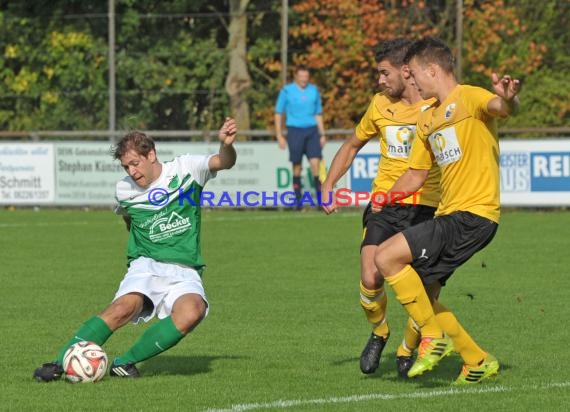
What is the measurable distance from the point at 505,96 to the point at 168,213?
84.4 inches

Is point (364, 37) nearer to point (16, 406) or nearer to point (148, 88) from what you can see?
point (148, 88)

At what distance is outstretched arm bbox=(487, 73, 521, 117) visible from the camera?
22.3 ft

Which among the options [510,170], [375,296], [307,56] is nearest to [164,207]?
[375,296]

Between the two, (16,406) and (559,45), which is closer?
(16,406)

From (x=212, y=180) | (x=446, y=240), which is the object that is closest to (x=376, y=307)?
(x=446, y=240)

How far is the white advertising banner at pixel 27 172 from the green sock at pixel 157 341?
1415 cm

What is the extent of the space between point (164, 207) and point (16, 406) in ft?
5.24

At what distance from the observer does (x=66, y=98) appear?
25.1 meters

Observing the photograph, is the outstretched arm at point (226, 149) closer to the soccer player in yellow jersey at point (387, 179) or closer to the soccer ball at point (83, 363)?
the soccer player in yellow jersey at point (387, 179)

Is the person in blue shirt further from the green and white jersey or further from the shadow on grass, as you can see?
the green and white jersey

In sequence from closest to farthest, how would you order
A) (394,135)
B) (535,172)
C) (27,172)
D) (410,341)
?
→ (410,341) → (394,135) → (535,172) → (27,172)

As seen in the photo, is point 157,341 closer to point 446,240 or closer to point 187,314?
point 187,314

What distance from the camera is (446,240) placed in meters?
7.19

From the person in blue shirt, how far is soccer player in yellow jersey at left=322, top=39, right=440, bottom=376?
1143 cm
